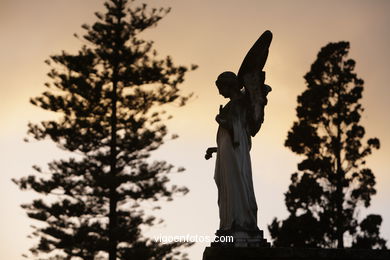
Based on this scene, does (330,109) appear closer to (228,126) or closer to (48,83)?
(48,83)

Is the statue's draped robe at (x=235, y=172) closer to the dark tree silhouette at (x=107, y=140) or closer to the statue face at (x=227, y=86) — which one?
the statue face at (x=227, y=86)

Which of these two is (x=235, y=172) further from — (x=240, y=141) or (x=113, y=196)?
(x=113, y=196)

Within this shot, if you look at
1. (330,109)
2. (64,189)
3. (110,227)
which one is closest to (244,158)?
(110,227)

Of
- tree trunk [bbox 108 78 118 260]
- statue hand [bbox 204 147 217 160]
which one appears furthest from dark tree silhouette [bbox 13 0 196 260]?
statue hand [bbox 204 147 217 160]

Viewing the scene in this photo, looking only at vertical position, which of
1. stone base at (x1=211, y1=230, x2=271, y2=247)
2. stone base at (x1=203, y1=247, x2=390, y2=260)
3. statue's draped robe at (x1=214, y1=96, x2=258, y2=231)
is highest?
statue's draped robe at (x1=214, y1=96, x2=258, y2=231)

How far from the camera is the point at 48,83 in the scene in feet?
83.9

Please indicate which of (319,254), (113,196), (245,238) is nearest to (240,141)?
(245,238)

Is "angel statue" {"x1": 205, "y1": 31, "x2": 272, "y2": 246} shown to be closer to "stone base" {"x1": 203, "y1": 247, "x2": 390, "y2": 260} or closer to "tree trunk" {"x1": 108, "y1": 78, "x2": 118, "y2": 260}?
"stone base" {"x1": 203, "y1": 247, "x2": 390, "y2": 260}

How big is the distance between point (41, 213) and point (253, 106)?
17228 millimetres

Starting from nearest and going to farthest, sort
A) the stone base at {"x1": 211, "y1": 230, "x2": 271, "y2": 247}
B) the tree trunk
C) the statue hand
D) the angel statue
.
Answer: the stone base at {"x1": 211, "y1": 230, "x2": 271, "y2": 247} → the angel statue → the statue hand → the tree trunk

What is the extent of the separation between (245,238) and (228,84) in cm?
184

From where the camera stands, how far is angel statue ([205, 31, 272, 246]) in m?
7.91

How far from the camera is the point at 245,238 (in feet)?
25.4

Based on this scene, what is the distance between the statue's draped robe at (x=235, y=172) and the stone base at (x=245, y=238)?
0.21 feet
